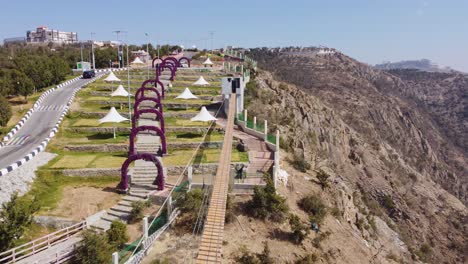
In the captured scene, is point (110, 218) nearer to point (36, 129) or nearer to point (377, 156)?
point (36, 129)

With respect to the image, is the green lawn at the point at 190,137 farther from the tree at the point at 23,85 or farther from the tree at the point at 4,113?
the tree at the point at 23,85

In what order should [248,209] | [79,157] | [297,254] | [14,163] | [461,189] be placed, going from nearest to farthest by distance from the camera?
[297,254] < [248,209] < [14,163] < [79,157] < [461,189]

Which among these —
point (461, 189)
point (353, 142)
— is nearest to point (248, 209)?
point (353, 142)

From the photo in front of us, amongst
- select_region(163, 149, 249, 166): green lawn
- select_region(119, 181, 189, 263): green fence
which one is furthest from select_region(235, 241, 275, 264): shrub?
select_region(163, 149, 249, 166): green lawn

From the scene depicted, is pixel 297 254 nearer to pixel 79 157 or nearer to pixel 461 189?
pixel 79 157

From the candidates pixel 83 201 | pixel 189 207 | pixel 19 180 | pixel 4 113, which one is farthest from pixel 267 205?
pixel 4 113

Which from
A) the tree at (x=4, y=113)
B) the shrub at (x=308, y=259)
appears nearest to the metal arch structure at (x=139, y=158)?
the shrub at (x=308, y=259)

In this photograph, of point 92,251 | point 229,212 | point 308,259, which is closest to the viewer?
point 92,251
